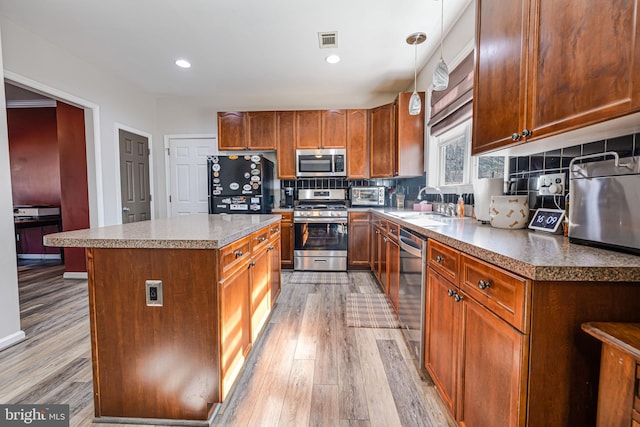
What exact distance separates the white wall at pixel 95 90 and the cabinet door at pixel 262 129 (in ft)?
5.34

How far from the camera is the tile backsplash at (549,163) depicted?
1118 millimetres

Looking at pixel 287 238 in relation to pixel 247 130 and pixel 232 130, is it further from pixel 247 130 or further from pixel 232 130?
Answer: pixel 232 130

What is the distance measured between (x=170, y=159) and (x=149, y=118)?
26.8 inches

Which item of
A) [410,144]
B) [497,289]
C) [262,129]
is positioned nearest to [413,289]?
[497,289]

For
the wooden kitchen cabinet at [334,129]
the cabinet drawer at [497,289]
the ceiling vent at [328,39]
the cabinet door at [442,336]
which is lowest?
the cabinet door at [442,336]

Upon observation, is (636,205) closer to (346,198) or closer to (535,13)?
(535,13)

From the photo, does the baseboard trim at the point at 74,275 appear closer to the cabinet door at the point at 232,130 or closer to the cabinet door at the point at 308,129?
the cabinet door at the point at 232,130

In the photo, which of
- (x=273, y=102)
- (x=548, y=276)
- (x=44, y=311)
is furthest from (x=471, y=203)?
(x=44, y=311)

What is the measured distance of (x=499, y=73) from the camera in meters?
1.41

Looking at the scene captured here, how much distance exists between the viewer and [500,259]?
88cm

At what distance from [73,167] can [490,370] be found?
4.64m

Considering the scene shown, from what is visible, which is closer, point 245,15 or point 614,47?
point 614,47

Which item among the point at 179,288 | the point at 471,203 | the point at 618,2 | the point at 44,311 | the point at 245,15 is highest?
the point at 245,15

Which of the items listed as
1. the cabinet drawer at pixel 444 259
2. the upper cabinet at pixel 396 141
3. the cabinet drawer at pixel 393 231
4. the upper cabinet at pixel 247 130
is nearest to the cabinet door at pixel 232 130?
the upper cabinet at pixel 247 130
